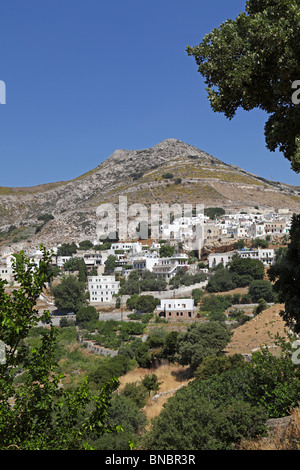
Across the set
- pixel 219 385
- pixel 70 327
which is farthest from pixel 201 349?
pixel 70 327

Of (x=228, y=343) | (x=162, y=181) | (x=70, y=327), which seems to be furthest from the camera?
(x=162, y=181)

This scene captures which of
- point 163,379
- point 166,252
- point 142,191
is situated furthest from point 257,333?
point 142,191

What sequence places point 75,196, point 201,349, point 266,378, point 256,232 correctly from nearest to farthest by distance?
point 266,378 → point 201,349 → point 256,232 → point 75,196

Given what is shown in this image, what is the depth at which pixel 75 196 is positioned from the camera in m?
157

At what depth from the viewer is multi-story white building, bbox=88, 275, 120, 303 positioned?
54.4 metres

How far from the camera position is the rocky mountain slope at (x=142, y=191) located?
113 metres

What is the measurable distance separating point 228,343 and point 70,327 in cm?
2237

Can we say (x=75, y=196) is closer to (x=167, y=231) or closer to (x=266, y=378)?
(x=167, y=231)

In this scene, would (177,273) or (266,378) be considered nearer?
(266,378)

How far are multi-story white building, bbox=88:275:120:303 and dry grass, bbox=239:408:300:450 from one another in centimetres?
4565

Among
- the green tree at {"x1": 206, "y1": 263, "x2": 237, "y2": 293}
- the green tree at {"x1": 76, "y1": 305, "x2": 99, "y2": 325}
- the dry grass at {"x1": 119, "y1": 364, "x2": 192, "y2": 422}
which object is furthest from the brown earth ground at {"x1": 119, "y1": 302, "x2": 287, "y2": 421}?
the green tree at {"x1": 206, "y1": 263, "x2": 237, "y2": 293}

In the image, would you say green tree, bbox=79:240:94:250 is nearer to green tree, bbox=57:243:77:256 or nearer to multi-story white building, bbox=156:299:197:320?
green tree, bbox=57:243:77:256

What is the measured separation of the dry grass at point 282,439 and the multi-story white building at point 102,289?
1797 inches
